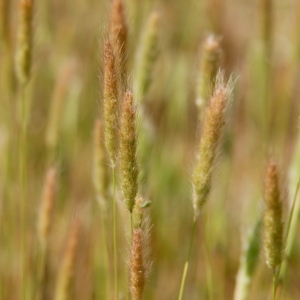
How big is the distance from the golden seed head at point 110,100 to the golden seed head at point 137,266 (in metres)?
0.10

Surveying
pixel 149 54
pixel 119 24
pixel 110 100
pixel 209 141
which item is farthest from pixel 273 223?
pixel 149 54

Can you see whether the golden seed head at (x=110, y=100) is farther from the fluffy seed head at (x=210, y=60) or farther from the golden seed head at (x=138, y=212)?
the fluffy seed head at (x=210, y=60)

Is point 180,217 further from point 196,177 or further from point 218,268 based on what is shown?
point 196,177

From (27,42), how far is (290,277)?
869 mm

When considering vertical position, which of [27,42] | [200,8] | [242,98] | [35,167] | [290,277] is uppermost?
[200,8]

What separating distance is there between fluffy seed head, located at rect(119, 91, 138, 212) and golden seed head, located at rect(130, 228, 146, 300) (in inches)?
1.7

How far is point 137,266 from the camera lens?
68 centimetres

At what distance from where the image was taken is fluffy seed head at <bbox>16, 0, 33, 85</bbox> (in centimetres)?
95

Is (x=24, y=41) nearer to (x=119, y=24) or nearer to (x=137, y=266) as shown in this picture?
(x=119, y=24)

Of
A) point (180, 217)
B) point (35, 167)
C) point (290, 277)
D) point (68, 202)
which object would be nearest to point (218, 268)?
point (290, 277)

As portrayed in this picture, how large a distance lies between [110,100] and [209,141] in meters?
0.13

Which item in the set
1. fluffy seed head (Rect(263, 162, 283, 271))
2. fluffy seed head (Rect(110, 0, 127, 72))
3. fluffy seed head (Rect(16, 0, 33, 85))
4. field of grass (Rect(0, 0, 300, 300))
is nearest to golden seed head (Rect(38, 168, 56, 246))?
field of grass (Rect(0, 0, 300, 300))

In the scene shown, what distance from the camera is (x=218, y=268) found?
133 centimetres

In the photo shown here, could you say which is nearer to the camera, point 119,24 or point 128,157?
point 128,157
